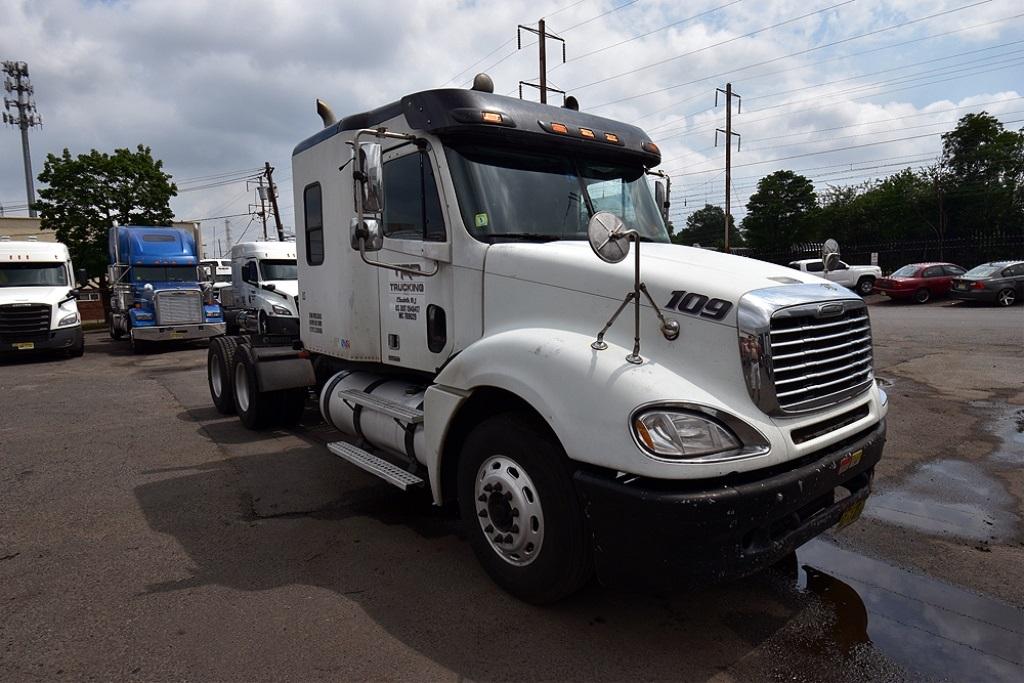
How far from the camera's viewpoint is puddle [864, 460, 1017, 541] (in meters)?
4.50

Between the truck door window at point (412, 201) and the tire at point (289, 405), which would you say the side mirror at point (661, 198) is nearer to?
the truck door window at point (412, 201)

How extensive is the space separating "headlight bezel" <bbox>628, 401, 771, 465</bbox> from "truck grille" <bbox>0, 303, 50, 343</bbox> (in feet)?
55.5

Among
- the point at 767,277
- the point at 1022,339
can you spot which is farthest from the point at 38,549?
the point at 1022,339

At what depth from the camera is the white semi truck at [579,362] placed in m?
2.80

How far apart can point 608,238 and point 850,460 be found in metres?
1.67

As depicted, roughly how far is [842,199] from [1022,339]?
48.3 m

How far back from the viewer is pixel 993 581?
3.74 m

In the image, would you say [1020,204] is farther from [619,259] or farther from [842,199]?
[619,259]

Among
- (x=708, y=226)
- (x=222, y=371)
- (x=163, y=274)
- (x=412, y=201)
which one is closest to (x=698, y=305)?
(x=412, y=201)

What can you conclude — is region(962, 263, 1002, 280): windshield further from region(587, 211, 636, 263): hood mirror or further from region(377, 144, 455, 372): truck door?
region(587, 211, 636, 263): hood mirror

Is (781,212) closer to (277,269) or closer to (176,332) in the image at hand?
(277,269)

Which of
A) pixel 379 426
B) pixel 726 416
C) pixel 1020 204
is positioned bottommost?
pixel 379 426

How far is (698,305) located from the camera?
→ 3100 millimetres

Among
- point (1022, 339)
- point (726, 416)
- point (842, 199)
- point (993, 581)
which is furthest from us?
point (842, 199)
